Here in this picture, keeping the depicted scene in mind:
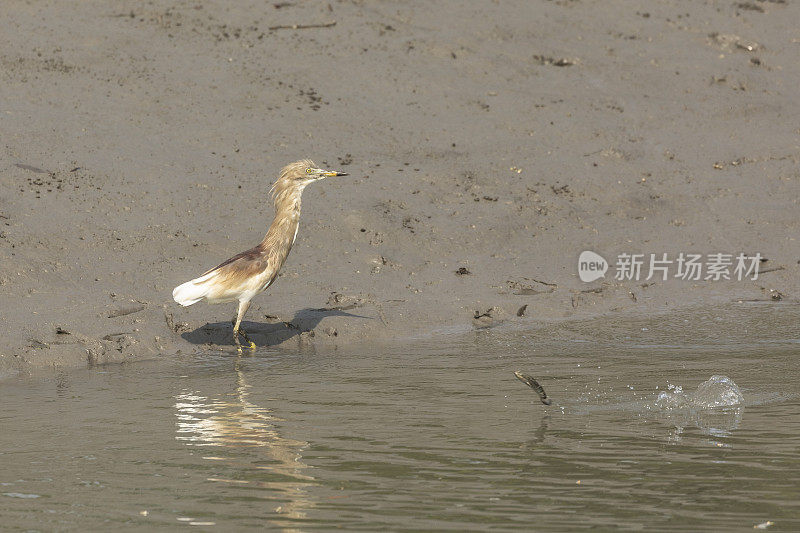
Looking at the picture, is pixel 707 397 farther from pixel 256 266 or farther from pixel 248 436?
pixel 256 266

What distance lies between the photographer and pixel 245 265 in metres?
10.7

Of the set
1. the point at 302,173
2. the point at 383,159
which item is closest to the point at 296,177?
the point at 302,173

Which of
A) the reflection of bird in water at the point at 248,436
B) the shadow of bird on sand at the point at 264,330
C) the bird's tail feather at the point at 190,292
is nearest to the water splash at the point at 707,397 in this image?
the reflection of bird in water at the point at 248,436

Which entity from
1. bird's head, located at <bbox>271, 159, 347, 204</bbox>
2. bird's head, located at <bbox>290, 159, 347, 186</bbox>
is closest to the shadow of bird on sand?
bird's head, located at <bbox>271, 159, 347, 204</bbox>

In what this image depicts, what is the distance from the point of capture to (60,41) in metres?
15.9

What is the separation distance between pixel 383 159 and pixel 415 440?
7677 millimetres

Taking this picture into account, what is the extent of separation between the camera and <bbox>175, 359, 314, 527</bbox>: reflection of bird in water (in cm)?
620

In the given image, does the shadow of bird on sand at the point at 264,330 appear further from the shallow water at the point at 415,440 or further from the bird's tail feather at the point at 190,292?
the bird's tail feather at the point at 190,292

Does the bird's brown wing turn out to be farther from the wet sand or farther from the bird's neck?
the wet sand

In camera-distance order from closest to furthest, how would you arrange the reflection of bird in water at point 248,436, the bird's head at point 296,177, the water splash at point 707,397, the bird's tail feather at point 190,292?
the reflection of bird in water at point 248,436 < the water splash at point 707,397 < the bird's tail feather at point 190,292 < the bird's head at point 296,177

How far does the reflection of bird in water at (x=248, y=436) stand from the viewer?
620 centimetres

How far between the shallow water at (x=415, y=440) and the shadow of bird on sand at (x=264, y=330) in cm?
40

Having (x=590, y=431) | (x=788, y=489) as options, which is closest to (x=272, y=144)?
(x=590, y=431)

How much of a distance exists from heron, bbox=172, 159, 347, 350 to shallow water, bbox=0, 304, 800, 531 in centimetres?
55
